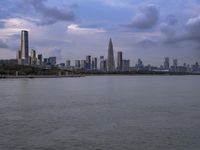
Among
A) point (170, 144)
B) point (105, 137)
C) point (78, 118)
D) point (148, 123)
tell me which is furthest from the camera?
point (78, 118)

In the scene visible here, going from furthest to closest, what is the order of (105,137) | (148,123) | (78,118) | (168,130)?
(78,118) < (148,123) < (168,130) < (105,137)

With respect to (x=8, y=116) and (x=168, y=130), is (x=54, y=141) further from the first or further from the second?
(x=8, y=116)

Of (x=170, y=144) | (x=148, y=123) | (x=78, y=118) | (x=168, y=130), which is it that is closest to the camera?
(x=170, y=144)

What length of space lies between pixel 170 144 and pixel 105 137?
386cm

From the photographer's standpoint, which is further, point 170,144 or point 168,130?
point 168,130

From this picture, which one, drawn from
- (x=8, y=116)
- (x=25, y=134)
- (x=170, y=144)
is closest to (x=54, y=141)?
(x=25, y=134)

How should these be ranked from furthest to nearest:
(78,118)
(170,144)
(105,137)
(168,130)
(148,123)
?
(78,118) → (148,123) → (168,130) → (105,137) → (170,144)

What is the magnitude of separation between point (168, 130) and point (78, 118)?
807 centimetres

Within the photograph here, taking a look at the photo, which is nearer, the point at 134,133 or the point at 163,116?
the point at 134,133

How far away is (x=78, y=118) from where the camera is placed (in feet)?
92.0

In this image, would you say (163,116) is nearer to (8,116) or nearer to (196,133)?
(196,133)

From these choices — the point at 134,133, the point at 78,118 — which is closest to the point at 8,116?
the point at 78,118

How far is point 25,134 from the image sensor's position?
21.2 m

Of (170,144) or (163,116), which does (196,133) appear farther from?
(163,116)
